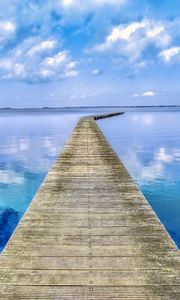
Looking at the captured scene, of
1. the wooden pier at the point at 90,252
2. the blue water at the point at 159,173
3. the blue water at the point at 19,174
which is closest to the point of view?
the wooden pier at the point at 90,252

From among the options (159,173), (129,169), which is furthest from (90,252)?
(129,169)

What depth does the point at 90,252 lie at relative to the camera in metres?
4.34

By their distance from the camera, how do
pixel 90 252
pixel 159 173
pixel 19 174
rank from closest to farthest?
pixel 90 252 → pixel 159 173 → pixel 19 174

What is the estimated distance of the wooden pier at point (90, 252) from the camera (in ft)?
11.5

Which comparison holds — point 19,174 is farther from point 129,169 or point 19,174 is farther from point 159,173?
point 159,173

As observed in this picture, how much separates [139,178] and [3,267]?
12.0 m

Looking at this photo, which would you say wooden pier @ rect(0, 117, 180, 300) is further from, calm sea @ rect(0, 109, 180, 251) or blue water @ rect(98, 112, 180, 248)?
blue water @ rect(98, 112, 180, 248)

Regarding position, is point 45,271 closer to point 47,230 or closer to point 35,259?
point 35,259

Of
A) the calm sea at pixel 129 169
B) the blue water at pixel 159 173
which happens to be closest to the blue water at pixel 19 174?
the calm sea at pixel 129 169

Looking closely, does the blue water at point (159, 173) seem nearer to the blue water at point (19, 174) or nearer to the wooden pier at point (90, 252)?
the wooden pier at point (90, 252)

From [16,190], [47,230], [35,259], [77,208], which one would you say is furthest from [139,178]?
[35,259]

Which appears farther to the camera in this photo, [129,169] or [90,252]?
[129,169]

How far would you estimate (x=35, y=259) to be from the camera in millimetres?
4137

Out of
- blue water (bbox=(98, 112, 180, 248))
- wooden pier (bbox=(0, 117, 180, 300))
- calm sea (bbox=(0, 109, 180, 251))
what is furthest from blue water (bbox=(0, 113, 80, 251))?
blue water (bbox=(98, 112, 180, 248))
